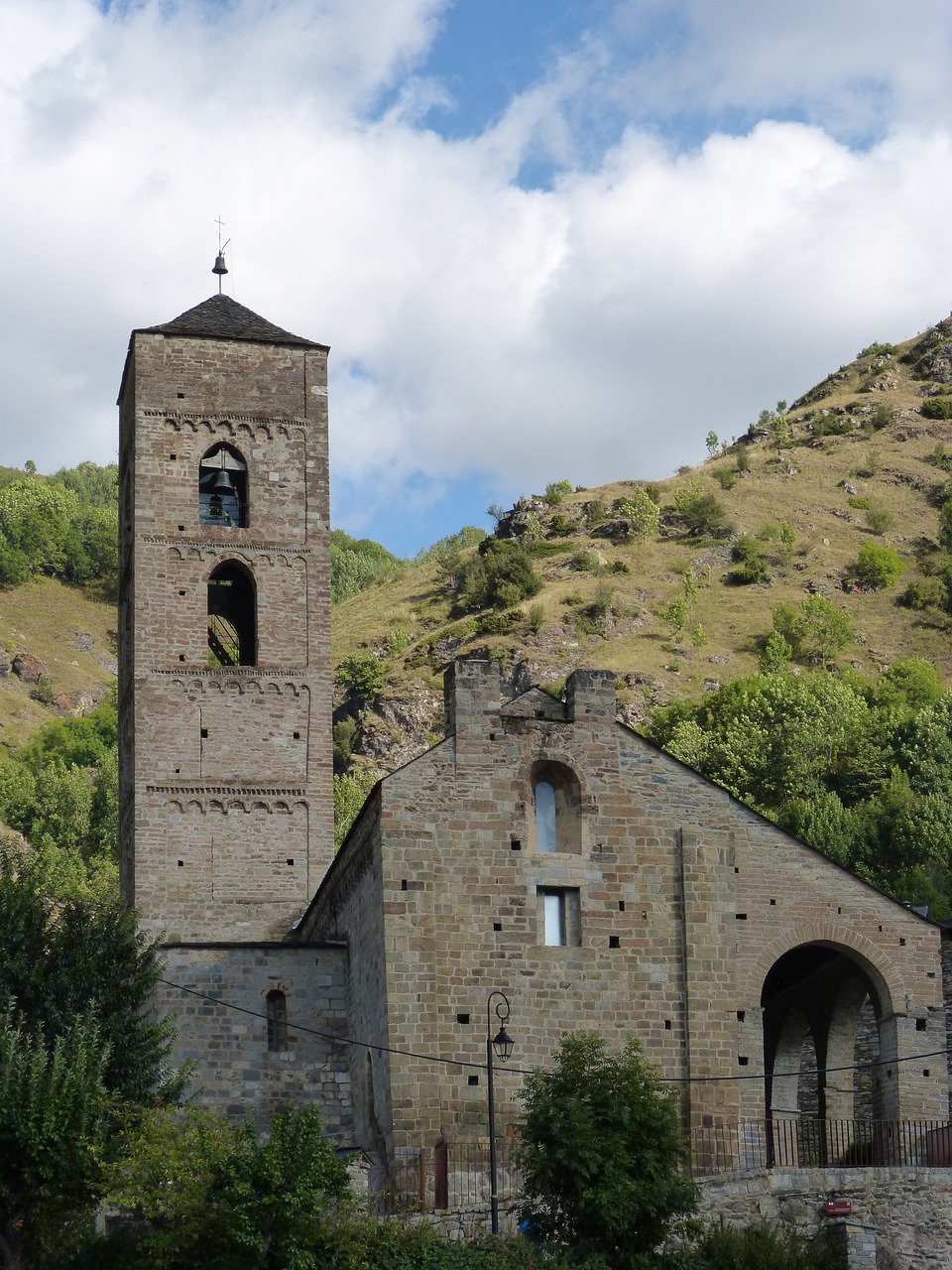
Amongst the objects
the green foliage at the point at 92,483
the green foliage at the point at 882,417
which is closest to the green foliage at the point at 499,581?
the green foliage at the point at 882,417

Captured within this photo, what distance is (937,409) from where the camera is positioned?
454 ft

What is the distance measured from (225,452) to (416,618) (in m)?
72.8

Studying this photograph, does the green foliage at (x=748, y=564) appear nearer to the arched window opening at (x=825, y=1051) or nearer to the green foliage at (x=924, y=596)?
the green foliage at (x=924, y=596)

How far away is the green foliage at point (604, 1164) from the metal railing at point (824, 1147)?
327 centimetres

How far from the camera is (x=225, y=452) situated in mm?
46062

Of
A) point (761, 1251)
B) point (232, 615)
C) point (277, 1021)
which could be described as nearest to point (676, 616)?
point (232, 615)

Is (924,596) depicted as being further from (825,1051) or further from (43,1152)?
(43,1152)

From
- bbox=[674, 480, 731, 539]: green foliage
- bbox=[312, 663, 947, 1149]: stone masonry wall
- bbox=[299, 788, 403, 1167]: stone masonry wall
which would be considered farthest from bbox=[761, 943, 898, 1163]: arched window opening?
bbox=[674, 480, 731, 539]: green foliage

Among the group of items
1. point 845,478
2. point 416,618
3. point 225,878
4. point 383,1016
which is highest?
point 845,478

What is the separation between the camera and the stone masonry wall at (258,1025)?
3769 centimetres

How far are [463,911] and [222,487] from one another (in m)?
14.7

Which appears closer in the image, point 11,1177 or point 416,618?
point 11,1177

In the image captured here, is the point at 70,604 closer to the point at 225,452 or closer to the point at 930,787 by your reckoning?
the point at 930,787

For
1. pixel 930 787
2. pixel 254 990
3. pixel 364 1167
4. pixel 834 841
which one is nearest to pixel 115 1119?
pixel 364 1167
